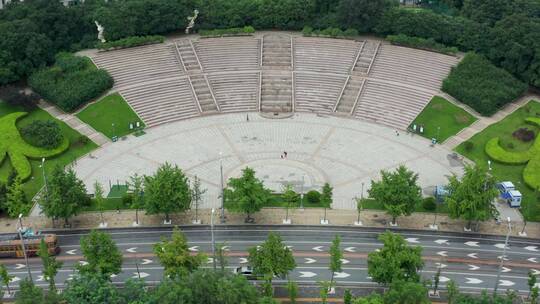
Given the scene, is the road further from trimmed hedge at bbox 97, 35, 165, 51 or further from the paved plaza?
trimmed hedge at bbox 97, 35, 165, 51

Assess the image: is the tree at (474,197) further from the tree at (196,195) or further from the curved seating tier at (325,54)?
the curved seating tier at (325,54)

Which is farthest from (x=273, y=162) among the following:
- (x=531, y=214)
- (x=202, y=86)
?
(x=531, y=214)

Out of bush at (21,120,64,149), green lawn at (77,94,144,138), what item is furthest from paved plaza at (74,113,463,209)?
bush at (21,120,64,149)

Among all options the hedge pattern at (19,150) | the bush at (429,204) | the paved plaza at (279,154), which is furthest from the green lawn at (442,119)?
the hedge pattern at (19,150)

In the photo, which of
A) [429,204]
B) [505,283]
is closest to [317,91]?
[429,204]

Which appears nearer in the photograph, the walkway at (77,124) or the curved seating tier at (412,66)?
the walkway at (77,124)

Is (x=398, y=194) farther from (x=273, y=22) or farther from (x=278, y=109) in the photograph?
(x=273, y=22)
